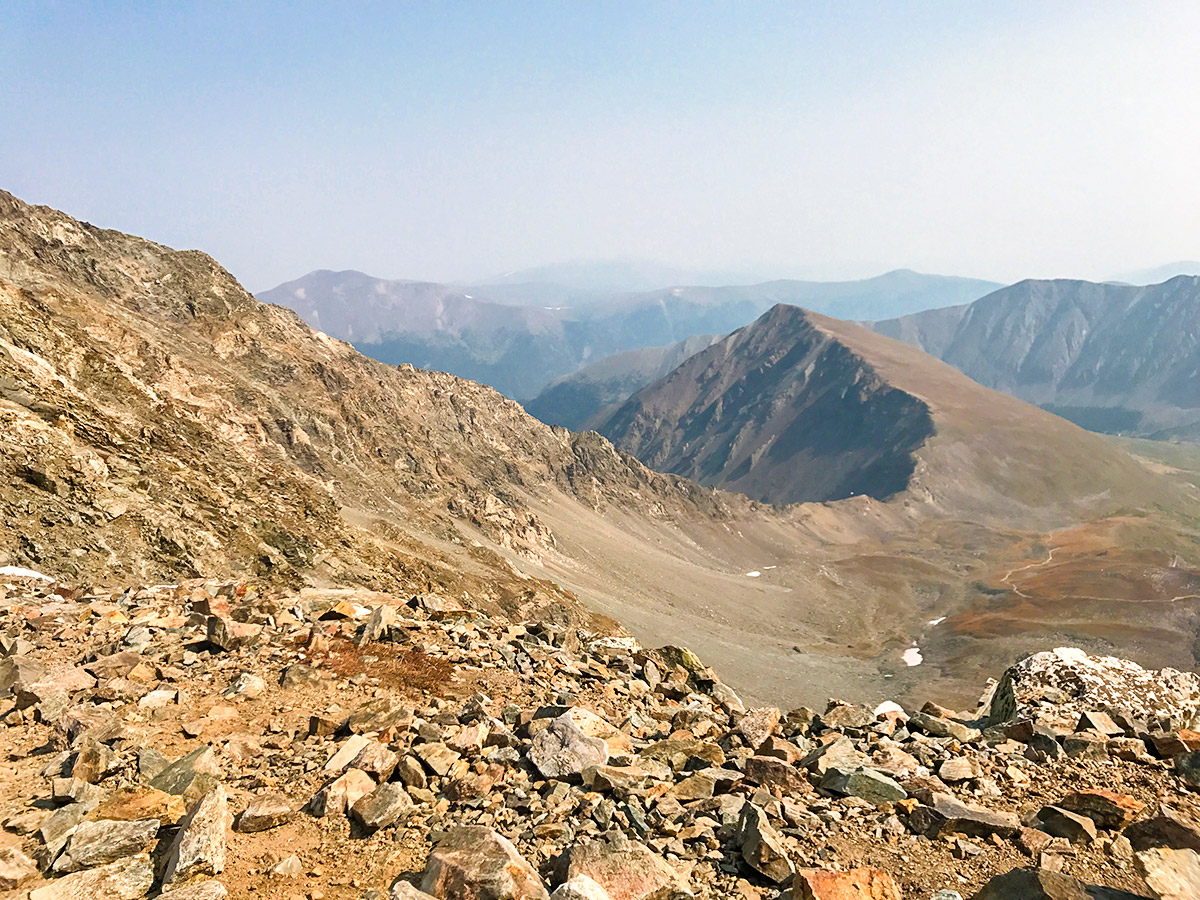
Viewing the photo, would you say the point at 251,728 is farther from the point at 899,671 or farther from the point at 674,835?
the point at 899,671

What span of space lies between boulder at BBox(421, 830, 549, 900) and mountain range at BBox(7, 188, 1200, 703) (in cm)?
1969

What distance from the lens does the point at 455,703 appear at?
1259cm

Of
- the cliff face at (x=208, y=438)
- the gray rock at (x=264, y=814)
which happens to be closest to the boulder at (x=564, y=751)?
the gray rock at (x=264, y=814)

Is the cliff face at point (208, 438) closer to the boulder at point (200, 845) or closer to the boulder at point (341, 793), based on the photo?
the boulder at point (341, 793)

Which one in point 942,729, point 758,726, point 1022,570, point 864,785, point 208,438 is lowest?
point 1022,570

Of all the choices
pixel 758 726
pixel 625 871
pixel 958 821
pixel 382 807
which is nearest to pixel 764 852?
pixel 625 871

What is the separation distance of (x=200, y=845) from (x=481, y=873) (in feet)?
10.1

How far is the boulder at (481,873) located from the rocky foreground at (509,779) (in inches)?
1.0

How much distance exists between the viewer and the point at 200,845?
721 cm

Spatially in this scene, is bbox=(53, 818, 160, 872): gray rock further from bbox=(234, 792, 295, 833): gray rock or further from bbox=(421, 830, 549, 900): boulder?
bbox=(421, 830, 549, 900): boulder

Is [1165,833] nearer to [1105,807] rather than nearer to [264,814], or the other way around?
[1105,807]

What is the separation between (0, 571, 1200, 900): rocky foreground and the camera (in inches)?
287

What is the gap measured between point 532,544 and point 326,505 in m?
47.9

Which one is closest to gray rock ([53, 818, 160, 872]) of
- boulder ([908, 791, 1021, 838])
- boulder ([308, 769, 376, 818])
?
boulder ([308, 769, 376, 818])
